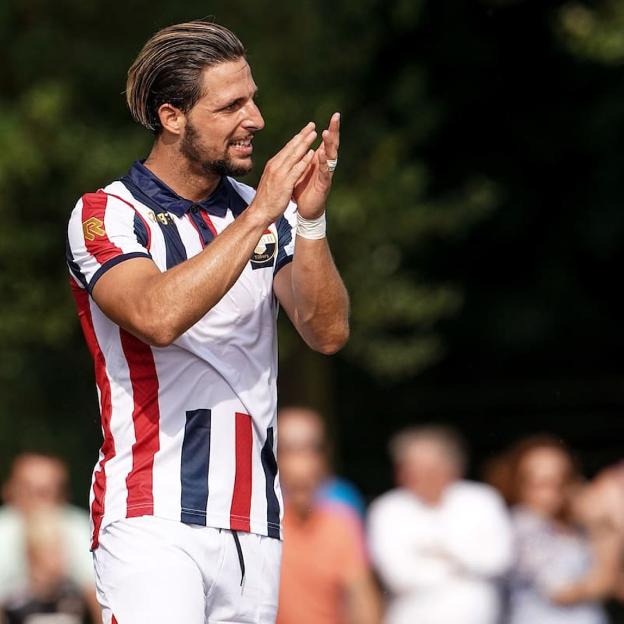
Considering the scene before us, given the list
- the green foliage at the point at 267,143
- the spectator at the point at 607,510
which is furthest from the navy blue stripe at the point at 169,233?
the green foliage at the point at 267,143

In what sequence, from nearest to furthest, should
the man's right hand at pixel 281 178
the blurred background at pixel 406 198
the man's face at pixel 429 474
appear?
the man's right hand at pixel 281 178 → the man's face at pixel 429 474 → the blurred background at pixel 406 198

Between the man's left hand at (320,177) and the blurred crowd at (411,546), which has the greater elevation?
the man's left hand at (320,177)

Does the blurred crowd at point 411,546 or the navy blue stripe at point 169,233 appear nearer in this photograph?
the navy blue stripe at point 169,233

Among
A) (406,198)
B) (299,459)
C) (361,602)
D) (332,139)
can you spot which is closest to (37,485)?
(299,459)

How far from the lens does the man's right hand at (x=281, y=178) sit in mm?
3904

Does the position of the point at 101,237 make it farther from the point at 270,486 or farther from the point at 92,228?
the point at 270,486

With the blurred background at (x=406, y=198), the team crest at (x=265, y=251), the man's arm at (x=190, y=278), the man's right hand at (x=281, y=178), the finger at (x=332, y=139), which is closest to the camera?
the man's arm at (x=190, y=278)

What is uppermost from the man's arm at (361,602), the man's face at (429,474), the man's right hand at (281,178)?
the man's right hand at (281,178)

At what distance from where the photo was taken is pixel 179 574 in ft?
12.7

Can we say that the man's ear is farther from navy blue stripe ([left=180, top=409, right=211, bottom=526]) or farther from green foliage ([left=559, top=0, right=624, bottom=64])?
green foliage ([left=559, top=0, right=624, bottom=64])

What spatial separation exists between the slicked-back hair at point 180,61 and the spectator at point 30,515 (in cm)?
381

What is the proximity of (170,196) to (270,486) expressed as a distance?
2.87 feet

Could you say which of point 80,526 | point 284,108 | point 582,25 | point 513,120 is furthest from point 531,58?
point 80,526

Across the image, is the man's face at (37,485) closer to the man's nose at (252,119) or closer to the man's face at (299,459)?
the man's face at (299,459)
